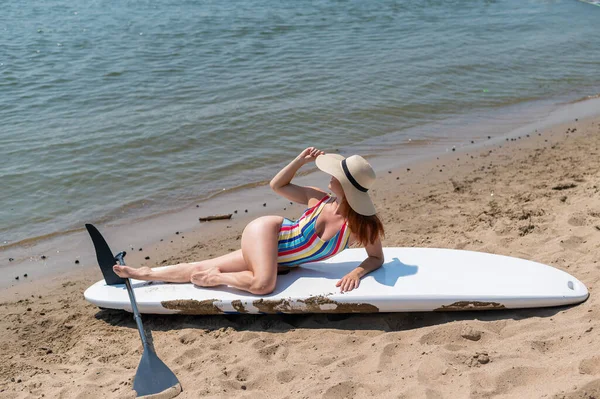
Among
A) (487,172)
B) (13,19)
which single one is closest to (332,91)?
(487,172)

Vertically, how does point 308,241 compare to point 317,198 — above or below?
below

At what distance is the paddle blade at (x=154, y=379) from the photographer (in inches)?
149

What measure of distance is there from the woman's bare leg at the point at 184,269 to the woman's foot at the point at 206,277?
1.3 inches

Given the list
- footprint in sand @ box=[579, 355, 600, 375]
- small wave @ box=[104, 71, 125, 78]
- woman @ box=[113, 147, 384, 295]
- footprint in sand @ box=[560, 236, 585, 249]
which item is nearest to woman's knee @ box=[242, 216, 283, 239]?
woman @ box=[113, 147, 384, 295]

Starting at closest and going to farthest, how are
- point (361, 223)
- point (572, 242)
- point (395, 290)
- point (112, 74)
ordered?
point (361, 223) < point (395, 290) < point (572, 242) < point (112, 74)

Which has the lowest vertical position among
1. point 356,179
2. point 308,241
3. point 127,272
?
point 127,272

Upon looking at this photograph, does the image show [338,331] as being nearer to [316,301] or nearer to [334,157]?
[316,301]

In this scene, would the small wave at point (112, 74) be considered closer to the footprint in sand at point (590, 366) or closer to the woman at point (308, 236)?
the woman at point (308, 236)

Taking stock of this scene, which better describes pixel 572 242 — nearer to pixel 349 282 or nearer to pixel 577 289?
pixel 577 289

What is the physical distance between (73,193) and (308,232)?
3.93 meters

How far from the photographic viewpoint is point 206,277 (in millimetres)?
4703

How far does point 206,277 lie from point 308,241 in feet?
2.75

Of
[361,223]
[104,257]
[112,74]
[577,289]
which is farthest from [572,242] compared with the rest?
[112,74]

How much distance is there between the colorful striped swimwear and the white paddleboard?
19 cm
